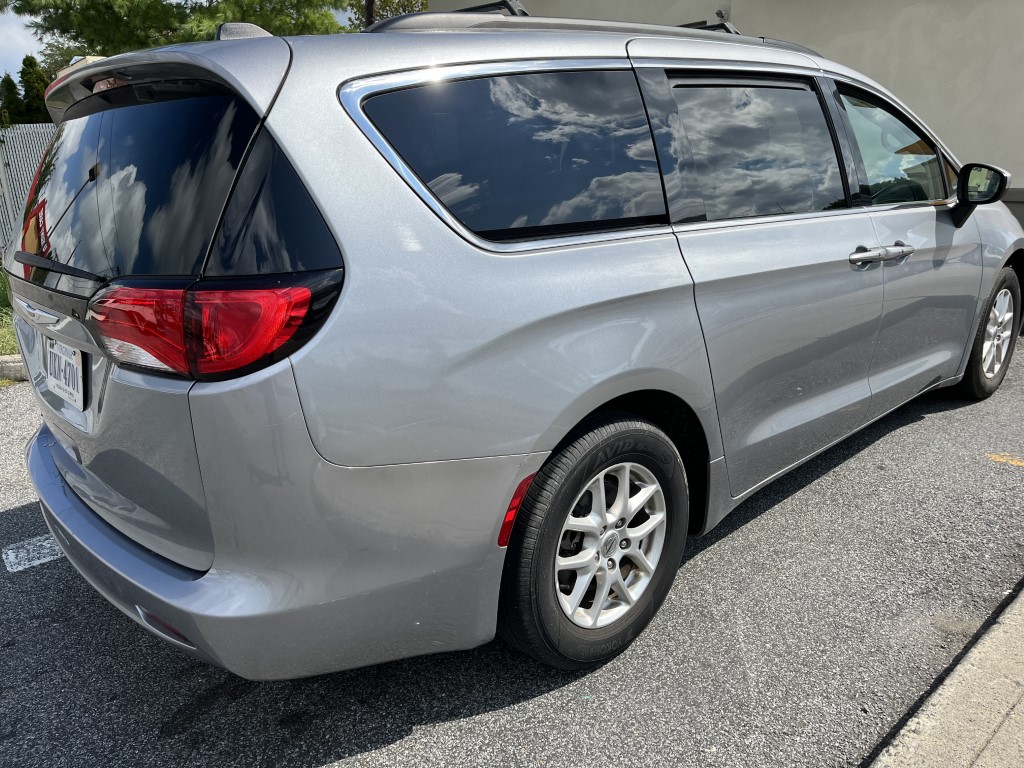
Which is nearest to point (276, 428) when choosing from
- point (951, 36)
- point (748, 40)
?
point (748, 40)

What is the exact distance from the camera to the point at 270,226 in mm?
1710

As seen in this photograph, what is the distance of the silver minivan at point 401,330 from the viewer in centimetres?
172

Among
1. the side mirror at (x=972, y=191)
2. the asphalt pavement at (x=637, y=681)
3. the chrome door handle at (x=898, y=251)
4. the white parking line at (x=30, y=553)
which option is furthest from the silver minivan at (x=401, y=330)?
the side mirror at (x=972, y=191)

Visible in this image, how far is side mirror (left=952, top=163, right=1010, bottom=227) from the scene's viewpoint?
12.5ft

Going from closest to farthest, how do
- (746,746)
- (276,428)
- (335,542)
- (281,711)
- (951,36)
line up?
(276,428) < (335,542) < (746,746) < (281,711) < (951,36)

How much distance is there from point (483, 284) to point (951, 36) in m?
9.29

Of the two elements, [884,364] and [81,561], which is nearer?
[81,561]

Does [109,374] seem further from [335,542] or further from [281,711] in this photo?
[281,711]

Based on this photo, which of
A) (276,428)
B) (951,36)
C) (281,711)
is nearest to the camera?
(276,428)

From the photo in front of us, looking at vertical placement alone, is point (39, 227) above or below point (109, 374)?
above

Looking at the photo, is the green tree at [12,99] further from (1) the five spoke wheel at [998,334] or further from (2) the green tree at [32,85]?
(1) the five spoke wheel at [998,334]

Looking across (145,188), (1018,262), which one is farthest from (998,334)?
(145,188)

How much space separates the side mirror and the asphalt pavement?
149 centimetres

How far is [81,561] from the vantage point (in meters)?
2.16
